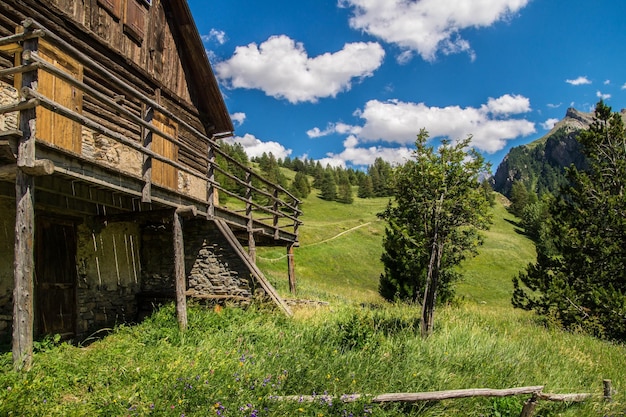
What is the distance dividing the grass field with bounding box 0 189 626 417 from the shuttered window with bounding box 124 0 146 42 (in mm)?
7682

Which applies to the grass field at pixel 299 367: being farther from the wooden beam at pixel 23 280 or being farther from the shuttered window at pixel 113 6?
the shuttered window at pixel 113 6

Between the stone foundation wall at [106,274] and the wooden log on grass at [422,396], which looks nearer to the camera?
the wooden log on grass at [422,396]

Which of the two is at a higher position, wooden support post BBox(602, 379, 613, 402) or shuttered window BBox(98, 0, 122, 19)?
shuttered window BBox(98, 0, 122, 19)

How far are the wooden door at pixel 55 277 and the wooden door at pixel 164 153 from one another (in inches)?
158

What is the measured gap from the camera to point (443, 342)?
8883 mm

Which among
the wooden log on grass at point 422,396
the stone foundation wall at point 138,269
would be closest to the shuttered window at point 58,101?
the stone foundation wall at point 138,269

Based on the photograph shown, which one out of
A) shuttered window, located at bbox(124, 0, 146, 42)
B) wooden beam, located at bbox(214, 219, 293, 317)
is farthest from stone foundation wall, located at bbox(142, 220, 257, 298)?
shuttered window, located at bbox(124, 0, 146, 42)

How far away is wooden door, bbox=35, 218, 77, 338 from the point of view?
8.63 metres

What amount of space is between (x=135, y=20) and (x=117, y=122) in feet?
9.78

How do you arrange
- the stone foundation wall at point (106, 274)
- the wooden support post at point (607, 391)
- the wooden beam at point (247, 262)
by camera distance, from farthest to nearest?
the wooden beam at point (247, 262) < the stone foundation wall at point (106, 274) < the wooden support post at point (607, 391)

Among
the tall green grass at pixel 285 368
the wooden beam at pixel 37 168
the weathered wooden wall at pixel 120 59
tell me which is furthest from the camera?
the weathered wooden wall at pixel 120 59

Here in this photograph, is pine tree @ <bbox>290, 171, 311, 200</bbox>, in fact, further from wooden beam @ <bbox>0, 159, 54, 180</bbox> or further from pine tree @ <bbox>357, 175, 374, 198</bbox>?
wooden beam @ <bbox>0, 159, 54, 180</bbox>

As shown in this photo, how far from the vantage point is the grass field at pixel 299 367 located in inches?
201

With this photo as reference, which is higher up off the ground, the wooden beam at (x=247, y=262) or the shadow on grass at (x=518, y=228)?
the shadow on grass at (x=518, y=228)
